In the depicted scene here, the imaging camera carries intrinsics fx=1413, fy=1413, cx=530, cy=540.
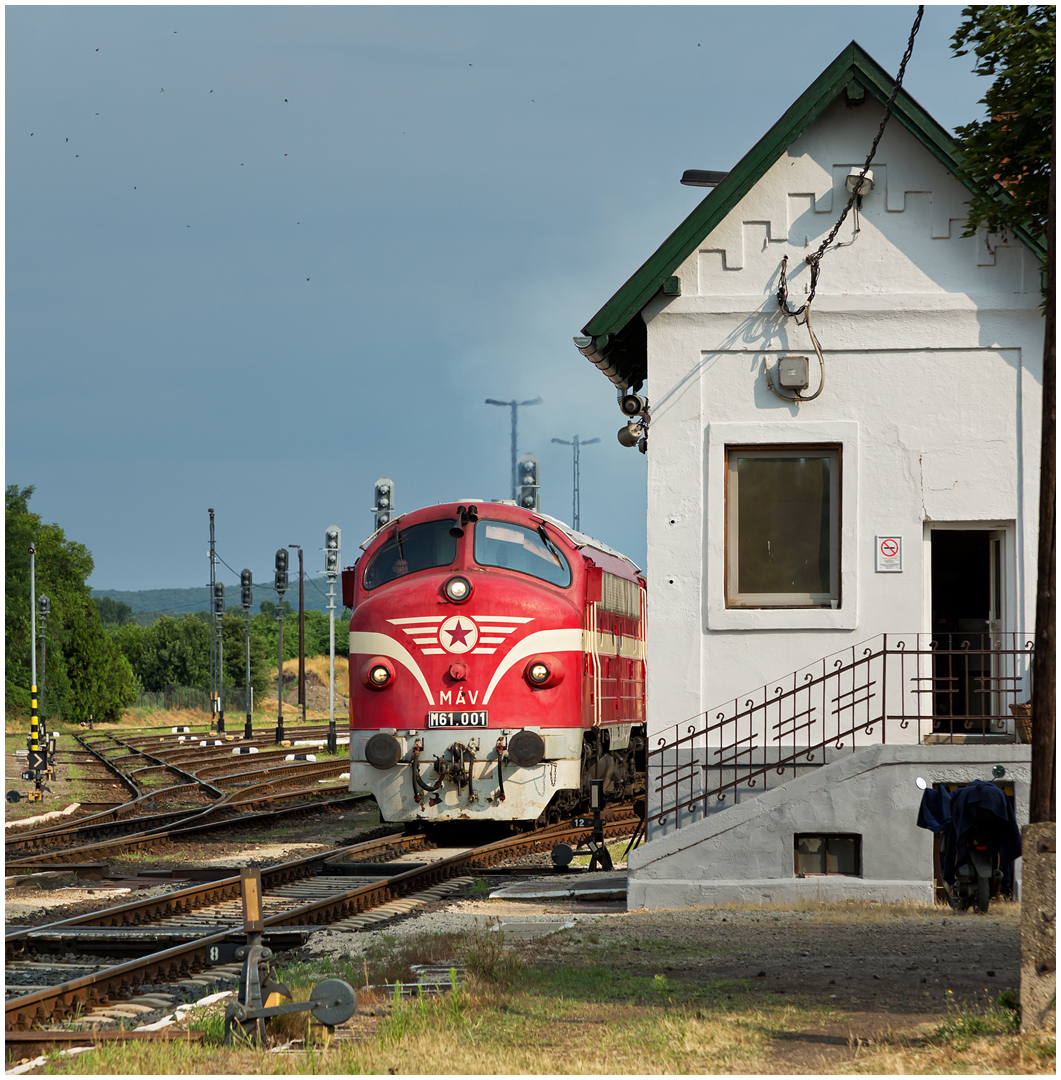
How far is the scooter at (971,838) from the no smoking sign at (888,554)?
2421 mm

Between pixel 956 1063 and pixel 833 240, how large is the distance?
8654 mm

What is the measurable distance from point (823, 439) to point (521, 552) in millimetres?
4954

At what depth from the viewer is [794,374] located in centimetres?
1320

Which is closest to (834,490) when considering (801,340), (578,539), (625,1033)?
(801,340)

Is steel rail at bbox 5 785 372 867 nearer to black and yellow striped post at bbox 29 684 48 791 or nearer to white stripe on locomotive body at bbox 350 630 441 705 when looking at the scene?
white stripe on locomotive body at bbox 350 630 441 705

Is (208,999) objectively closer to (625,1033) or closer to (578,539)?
(625,1033)

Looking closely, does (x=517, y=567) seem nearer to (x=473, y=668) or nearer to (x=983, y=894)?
(x=473, y=668)

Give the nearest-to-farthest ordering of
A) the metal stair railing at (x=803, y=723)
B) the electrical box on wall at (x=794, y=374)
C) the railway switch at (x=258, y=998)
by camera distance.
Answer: the railway switch at (x=258, y=998) → the metal stair railing at (x=803, y=723) → the electrical box on wall at (x=794, y=374)

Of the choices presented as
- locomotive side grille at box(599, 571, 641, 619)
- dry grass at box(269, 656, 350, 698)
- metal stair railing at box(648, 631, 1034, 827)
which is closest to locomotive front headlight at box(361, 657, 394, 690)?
locomotive side grille at box(599, 571, 641, 619)

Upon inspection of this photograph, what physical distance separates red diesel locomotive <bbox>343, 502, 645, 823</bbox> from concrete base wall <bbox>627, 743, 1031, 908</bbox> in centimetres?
393

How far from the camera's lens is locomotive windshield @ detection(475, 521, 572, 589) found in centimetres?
1702

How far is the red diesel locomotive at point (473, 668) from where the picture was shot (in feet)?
53.7

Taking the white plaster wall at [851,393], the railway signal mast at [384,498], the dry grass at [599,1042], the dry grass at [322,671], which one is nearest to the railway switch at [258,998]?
the dry grass at [599,1042]

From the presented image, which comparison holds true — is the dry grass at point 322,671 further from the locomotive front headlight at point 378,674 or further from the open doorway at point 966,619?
the open doorway at point 966,619
